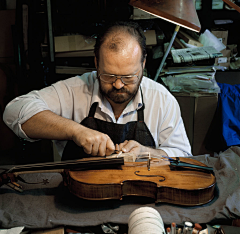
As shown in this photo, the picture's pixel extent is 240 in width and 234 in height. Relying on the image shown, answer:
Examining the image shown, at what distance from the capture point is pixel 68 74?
2.75 metres

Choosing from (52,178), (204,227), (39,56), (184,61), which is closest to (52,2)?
(39,56)

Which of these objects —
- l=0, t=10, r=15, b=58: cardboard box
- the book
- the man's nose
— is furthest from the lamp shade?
l=0, t=10, r=15, b=58: cardboard box

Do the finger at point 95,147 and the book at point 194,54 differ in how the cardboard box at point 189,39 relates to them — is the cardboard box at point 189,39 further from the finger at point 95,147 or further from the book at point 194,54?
the finger at point 95,147

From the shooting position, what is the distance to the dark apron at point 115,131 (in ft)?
5.27

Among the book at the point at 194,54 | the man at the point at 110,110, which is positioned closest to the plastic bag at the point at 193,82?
the book at the point at 194,54

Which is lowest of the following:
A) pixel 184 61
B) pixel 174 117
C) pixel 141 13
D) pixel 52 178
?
pixel 52 178

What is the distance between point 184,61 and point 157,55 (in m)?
0.33

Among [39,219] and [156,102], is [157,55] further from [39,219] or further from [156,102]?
[39,219]

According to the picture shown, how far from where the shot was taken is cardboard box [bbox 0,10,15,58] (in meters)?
2.98

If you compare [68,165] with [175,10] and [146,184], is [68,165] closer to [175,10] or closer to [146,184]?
[146,184]

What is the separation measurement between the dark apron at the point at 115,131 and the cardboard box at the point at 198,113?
Result: 41.4 inches

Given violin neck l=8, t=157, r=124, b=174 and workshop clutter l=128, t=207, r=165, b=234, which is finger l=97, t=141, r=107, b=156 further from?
workshop clutter l=128, t=207, r=165, b=234

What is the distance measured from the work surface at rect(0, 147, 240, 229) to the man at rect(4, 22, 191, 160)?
276 mm

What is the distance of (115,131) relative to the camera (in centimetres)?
160
